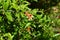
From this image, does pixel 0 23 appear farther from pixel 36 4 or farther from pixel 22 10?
pixel 36 4

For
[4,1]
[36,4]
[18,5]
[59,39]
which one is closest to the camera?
[4,1]

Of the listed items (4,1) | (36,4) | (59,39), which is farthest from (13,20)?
(36,4)

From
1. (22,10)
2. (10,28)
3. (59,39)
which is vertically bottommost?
(59,39)

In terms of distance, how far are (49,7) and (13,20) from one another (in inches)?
78.6

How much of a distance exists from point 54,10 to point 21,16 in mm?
1950

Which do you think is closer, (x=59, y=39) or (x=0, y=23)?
(x=0, y=23)

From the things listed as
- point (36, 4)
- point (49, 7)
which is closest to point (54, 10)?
point (49, 7)

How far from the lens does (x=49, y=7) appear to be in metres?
5.29

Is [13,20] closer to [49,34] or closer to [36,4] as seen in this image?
[49,34]

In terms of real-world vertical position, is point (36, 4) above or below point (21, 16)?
above

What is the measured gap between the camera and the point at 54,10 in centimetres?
527

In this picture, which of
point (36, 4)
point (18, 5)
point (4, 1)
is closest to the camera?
point (4, 1)

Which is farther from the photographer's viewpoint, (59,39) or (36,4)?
(36,4)

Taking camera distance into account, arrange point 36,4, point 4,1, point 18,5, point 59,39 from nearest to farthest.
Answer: point 4,1, point 18,5, point 59,39, point 36,4
